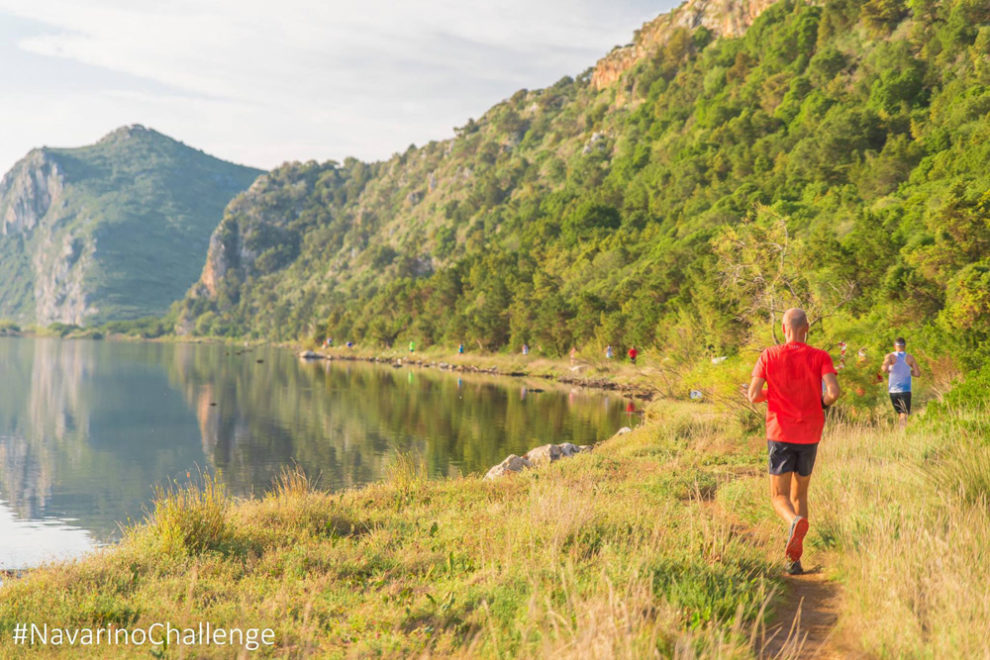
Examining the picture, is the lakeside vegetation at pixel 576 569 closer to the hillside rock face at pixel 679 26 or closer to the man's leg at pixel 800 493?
the man's leg at pixel 800 493

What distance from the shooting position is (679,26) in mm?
148875

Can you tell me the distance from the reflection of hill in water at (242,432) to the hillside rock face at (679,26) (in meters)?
110

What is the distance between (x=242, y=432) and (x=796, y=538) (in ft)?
100

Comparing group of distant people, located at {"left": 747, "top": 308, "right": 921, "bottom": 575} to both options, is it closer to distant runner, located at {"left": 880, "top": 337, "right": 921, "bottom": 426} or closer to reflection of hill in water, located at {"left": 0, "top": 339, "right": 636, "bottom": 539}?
distant runner, located at {"left": 880, "top": 337, "right": 921, "bottom": 426}

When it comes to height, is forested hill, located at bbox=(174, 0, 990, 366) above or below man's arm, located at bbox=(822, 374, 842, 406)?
above

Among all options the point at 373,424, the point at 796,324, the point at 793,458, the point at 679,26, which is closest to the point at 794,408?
the point at 793,458

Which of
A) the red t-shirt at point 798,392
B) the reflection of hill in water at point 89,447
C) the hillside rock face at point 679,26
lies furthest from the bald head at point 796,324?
the hillside rock face at point 679,26

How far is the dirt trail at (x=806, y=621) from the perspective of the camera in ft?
16.7

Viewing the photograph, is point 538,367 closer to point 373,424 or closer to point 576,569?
point 373,424

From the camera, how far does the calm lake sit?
19875mm

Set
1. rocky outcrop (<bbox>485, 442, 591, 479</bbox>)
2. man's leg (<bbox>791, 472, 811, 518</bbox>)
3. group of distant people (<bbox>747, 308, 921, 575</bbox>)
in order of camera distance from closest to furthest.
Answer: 1. group of distant people (<bbox>747, 308, 921, 575</bbox>)
2. man's leg (<bbox>791, 472, 811, 518</bbox>)
3. rocky outcrop (<bbox>485, 442, 591, 479</bbox>)

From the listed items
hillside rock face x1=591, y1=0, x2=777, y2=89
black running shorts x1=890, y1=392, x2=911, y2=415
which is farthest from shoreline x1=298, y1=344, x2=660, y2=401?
hillside rock face x1=591, y1=0, x2=777, y2=89

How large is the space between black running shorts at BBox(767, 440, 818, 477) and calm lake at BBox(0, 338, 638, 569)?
14.3m

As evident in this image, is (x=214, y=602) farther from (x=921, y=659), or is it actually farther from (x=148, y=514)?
(x=148, y=514)
